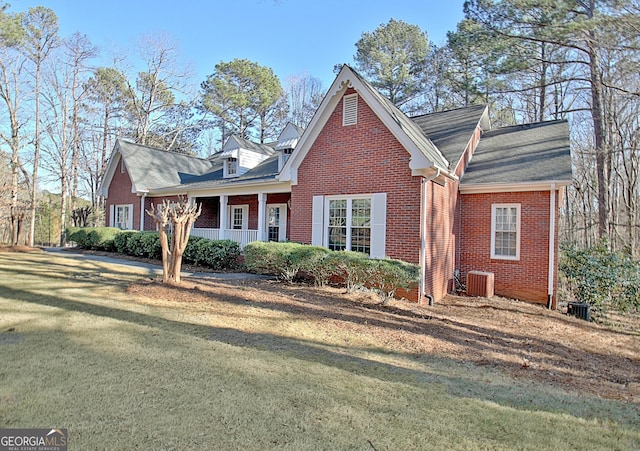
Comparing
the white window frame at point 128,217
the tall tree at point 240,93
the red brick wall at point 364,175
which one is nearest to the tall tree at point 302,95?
the tall tree at point 240,93

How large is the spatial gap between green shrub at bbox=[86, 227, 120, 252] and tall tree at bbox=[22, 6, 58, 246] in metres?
A: 7.95

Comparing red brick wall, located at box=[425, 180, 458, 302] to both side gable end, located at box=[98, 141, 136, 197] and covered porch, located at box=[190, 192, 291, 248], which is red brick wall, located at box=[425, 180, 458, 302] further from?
side gable end, located at box=[98, 141, 136, 197]

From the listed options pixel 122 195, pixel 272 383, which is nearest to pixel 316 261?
pixel 272 383

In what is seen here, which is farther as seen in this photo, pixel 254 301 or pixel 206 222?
pixel 206 222

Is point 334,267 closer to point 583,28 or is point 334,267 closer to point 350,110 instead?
point 350,110

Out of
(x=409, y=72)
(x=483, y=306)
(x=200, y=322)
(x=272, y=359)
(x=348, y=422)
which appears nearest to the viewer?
(x=348, y=422)

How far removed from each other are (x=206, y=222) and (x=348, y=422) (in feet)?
55.3

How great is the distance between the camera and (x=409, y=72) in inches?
1050

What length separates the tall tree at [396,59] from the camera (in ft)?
86.5

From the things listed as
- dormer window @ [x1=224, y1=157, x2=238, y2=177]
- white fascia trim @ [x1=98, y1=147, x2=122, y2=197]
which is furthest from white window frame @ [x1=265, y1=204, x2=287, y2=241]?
white fascia trim @ [x1=98, y1=147, x2=122, y2=197]

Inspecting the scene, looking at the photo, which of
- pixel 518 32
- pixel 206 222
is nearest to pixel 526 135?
pixel 518 32

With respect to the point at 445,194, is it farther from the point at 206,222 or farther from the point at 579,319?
the point at 206,222

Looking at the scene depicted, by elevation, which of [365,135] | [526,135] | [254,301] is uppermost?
[526,135]

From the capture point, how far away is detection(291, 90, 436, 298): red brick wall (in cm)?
994
